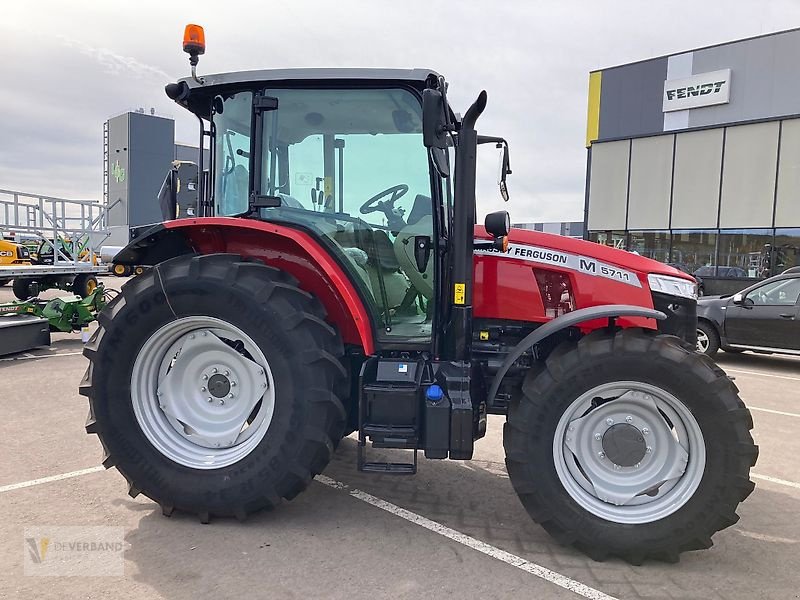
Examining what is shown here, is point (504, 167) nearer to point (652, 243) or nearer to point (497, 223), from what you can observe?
point (497, 223)

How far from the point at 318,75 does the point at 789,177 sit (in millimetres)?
17841

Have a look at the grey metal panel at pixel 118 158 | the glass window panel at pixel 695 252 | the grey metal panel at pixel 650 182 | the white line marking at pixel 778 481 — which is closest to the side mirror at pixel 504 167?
the white line marking at pixel 778 481

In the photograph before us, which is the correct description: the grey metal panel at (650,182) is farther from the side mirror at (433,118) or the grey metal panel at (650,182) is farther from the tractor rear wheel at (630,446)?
the side mirror at (433,118)

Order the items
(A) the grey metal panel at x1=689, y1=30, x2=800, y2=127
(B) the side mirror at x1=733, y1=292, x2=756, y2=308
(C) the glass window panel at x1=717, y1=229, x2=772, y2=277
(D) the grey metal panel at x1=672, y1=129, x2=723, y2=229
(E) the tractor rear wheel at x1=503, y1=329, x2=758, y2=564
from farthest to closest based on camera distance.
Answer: (D) the grey metal panel at x1=672, y1=129, x2=723, y2=229, (C) the glass window panel at x1=717, y1=229, x2=772, y2=277, (A) the grey metal panel at x1=689, y1=30, x2=800, y2=127, (B) the side mirror at x1=733, y1=292, x2=756, y2=308, (E) the tractor rear wheel at x1=503, y1=329, x2=758, y2=564

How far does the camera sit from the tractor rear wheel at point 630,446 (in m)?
2.82

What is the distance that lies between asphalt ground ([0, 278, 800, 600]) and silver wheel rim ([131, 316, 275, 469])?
446 mm


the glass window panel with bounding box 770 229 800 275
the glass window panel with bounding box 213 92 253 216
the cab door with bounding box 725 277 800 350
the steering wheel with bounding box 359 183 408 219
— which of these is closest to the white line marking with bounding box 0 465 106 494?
the glass window panel with bounding box 213 92 253 216

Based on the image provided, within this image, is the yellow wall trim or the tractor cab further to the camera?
the yellow wall trim

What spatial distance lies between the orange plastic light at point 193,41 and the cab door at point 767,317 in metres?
8.77

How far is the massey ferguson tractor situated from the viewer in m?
2.93

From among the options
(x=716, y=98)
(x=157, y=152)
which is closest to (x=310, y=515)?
(x=716, y=98)

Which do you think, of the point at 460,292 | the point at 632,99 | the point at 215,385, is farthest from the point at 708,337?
the point at 632,99

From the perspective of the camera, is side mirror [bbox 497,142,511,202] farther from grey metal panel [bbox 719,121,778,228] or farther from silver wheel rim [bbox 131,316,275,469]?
grey metal panel [bbox 719,121,778,228]

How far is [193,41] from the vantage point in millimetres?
3371
